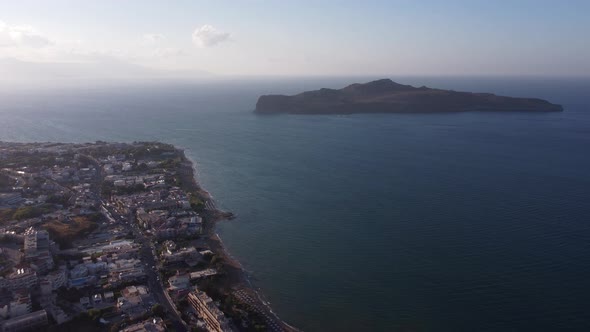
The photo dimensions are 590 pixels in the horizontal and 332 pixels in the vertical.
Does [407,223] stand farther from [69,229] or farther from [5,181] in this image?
[5,181]

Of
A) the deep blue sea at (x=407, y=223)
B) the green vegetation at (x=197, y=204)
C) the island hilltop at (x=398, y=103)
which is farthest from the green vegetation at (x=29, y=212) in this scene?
the island hilltop at (x=398, y=103)

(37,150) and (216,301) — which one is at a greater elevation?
(37,150)

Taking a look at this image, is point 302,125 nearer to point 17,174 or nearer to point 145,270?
point 17,174

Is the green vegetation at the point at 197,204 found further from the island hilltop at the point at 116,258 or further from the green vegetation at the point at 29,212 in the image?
the green vegetation at the point at 29,212

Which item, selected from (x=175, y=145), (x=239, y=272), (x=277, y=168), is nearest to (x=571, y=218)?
(x=239, y=272)

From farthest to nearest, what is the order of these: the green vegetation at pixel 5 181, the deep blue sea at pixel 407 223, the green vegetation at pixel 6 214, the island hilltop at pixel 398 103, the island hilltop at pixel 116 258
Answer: the island hilltop at pixel 398 103 → the green vegetation at pixel 5 181 → the green vegetation at pixel 6 214 → the deep blue sea at pixel 407 223 → the island hilltop at pixel 116 258

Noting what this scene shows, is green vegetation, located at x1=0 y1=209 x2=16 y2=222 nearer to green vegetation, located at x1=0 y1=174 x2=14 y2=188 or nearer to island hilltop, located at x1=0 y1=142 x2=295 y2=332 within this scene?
island hilltop, located at x1=0 y1=142 x2=295 y2=332
